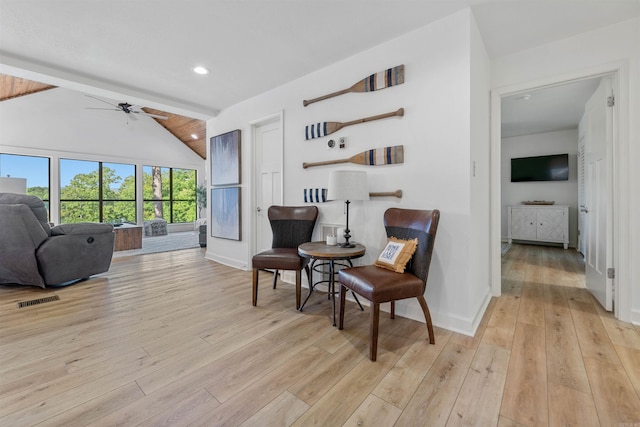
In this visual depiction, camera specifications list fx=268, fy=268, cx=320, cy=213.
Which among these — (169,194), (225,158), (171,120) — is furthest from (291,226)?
(169,194)

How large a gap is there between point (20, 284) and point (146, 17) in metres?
3.35

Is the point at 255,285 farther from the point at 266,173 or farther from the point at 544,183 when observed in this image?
the point at 544,183

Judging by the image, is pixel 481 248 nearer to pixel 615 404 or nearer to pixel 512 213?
pixel 615 404

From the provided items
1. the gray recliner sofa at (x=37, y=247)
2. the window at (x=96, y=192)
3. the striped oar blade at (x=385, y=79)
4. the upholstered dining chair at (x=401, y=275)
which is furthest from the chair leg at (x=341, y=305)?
the window at (x=96, y=192)

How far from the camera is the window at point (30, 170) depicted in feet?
19.0

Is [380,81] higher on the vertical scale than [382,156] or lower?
higher

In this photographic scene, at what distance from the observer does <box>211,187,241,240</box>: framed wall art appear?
13.2ft

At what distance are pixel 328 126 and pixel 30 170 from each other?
24.7 ft

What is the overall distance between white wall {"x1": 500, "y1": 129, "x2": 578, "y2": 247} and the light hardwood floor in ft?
13.0

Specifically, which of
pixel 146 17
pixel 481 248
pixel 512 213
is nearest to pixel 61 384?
pixel 146 17

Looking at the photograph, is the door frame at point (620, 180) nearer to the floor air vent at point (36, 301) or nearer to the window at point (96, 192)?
the floor air vent at point (36, 301)

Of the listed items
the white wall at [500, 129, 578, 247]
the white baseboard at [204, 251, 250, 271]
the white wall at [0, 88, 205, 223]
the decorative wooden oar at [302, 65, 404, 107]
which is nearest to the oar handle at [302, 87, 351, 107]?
the decorative wooden oar at [302, 65, 404, 107]

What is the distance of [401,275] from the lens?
189 centimetres

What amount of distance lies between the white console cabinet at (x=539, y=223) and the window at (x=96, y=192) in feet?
32.7
